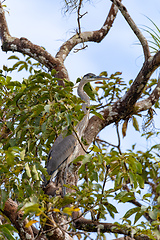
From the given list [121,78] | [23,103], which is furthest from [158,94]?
[23,103]

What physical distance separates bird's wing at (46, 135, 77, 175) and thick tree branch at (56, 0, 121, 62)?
123 centimetres

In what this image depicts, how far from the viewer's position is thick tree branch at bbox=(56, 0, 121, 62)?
4.48 meters

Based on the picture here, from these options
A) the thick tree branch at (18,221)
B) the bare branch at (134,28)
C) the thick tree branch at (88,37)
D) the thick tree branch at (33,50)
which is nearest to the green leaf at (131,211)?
the thick tree branch at (18,221)

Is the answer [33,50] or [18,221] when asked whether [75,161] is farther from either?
[33,50]

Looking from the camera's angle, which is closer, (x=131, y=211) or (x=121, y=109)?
(x=131, y=211)

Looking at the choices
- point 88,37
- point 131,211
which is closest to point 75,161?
point 131,211

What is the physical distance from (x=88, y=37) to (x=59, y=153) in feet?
6.32

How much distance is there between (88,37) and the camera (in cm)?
470

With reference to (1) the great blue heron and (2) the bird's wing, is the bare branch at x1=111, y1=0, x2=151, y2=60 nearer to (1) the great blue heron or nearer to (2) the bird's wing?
(1) the great blue heron

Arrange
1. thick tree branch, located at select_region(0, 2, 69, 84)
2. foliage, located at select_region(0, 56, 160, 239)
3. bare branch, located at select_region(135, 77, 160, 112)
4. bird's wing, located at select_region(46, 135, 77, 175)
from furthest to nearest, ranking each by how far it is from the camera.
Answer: thick tree branch, located at select_region(0, 2, 69, 84)
bare branch, located at select_region(135, 77, 160, 112)
bird's wing, located at select_region(46, 135, 77, 175)
foliage, located at select_region(0, 56, 160, 239)

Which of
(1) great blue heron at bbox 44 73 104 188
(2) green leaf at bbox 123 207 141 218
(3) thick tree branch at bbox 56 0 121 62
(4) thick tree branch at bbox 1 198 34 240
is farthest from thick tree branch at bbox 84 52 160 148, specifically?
(2) green leaf at bbox 123 207 141 218

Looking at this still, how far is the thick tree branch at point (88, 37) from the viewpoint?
4.48 metres

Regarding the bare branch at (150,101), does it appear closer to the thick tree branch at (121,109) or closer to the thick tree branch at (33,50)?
the thick tree branch at (121,109)

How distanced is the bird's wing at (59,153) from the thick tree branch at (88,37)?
4.03ft
